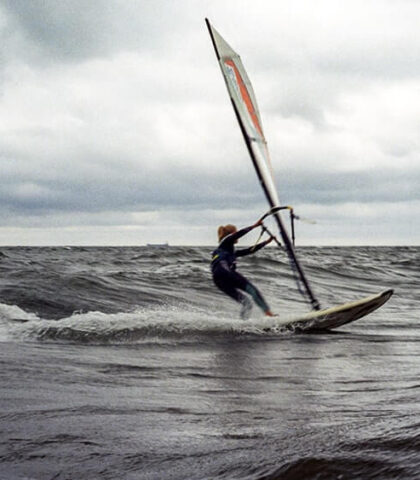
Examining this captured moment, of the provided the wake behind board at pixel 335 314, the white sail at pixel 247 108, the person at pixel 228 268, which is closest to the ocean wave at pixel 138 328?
the wake behind board at pixel 335 314

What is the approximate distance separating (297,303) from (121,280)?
6180 millimetres

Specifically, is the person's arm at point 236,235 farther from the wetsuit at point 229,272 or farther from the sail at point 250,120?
the sail at point 250,120

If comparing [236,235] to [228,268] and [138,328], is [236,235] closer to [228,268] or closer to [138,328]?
[228,268]

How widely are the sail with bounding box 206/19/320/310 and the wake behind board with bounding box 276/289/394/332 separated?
33 centimetres

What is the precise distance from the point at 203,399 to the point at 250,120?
681cm

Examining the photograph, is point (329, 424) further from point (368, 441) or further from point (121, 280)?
point (121, 280)

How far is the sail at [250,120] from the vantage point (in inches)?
406

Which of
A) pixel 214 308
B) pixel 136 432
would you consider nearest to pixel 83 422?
pixel 136 432

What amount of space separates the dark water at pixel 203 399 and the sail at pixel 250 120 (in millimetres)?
1750

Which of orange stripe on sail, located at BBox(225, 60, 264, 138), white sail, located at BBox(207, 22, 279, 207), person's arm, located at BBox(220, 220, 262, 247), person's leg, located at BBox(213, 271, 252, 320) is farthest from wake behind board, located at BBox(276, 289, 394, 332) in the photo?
orange stripe on sail, located at BBox(225, 60, 264, 138)

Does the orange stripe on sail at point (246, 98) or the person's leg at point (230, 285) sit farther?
the orange stripe on sail at point (246, 98)

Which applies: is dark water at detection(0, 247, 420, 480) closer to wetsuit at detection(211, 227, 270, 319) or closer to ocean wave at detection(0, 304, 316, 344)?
ocean wave at detection(0, 304, 316, 344)

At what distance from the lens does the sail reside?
10.3 metres

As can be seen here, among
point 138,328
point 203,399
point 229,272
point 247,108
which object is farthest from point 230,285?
point 203,399
